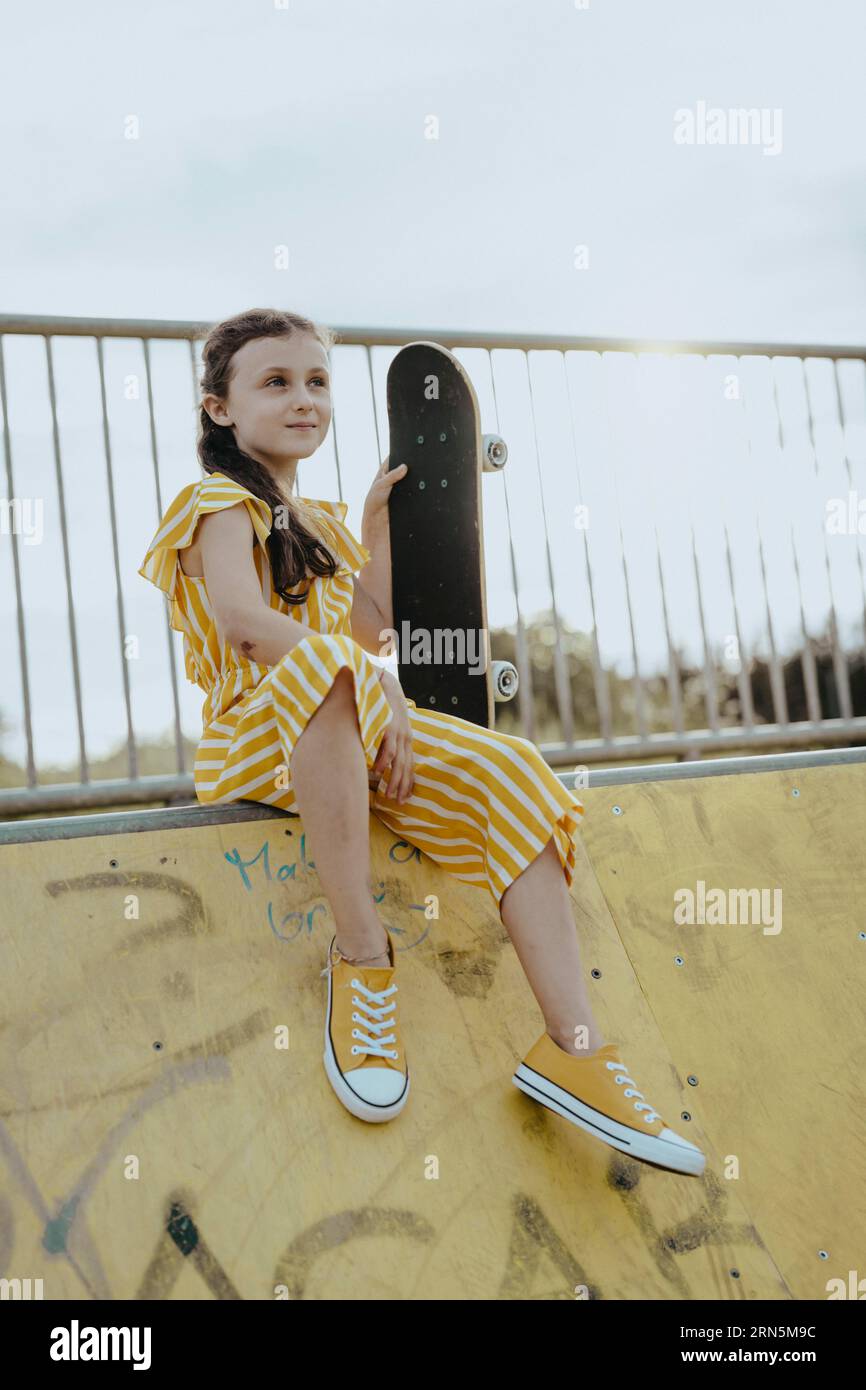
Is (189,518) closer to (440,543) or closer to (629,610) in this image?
(440,543)

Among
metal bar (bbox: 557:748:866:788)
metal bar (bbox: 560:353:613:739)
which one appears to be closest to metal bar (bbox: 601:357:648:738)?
metal bar (bbox: 560:353:613:739)

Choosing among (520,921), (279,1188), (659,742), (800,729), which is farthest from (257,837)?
(800,729)

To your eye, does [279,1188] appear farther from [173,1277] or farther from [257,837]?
[257,837]

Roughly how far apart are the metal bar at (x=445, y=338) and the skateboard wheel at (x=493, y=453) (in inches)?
39.3

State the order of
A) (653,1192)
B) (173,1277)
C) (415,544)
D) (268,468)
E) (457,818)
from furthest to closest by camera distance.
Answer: (415,544) < (268,468) < (457,818) < (653,1192) < (173,1277)

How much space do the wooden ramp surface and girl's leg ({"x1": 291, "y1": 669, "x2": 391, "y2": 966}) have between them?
6.9 inches

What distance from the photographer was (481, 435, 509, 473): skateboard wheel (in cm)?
306

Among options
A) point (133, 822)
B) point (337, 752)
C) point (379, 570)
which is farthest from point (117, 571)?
point (337, 752)

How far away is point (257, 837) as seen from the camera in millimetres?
2531

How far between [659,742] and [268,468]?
2.43 meters

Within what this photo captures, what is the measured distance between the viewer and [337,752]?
2227mm

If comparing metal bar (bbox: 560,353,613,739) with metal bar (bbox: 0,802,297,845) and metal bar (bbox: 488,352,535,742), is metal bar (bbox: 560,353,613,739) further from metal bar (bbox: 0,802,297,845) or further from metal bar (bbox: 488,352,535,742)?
metal bar (bbox: 0,802,297,845)

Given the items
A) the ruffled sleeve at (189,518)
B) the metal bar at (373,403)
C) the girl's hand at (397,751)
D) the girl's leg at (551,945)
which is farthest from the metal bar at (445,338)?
the girl's leg at (551,945)

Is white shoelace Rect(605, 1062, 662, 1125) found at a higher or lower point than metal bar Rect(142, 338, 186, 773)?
lower
